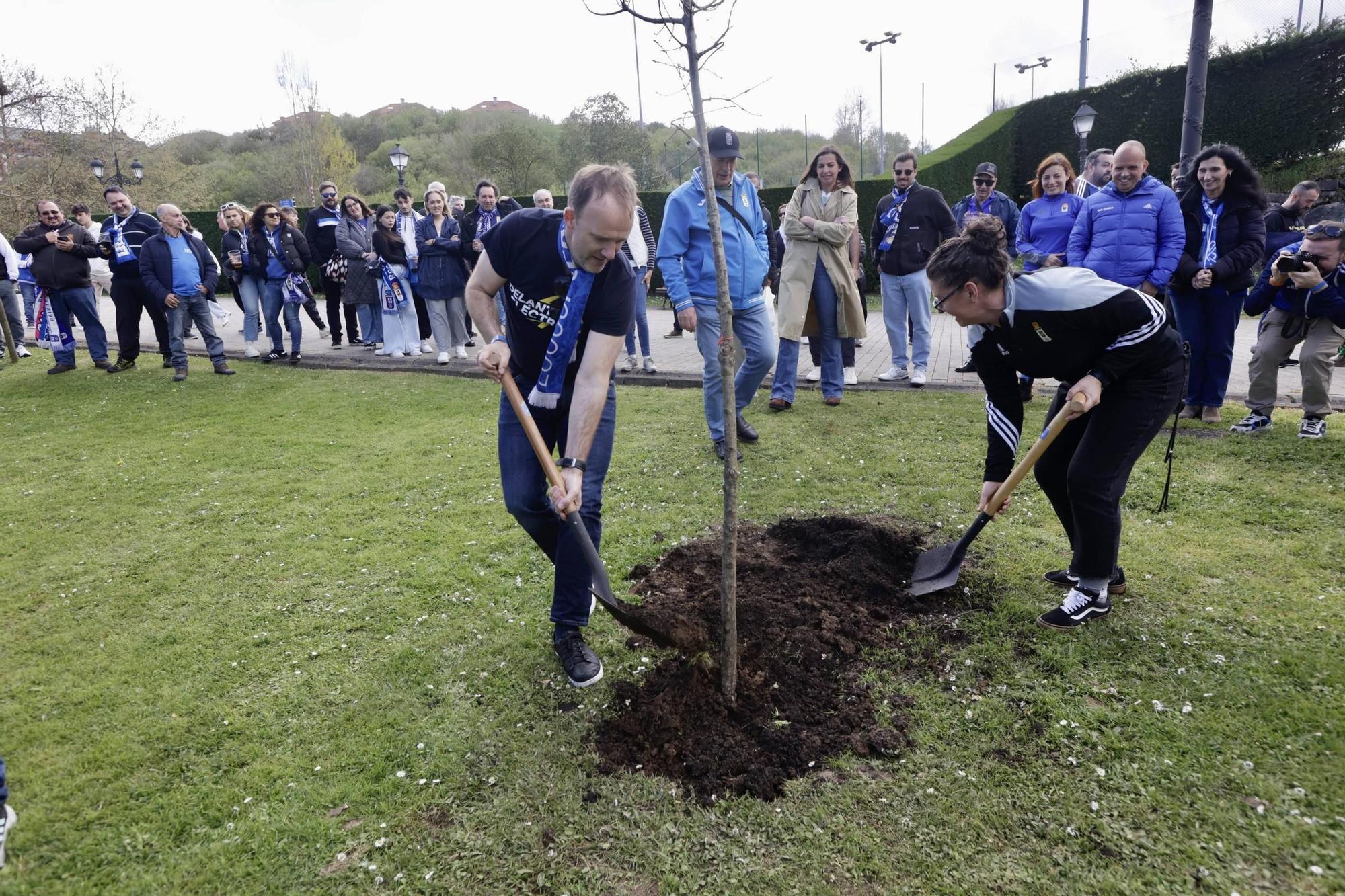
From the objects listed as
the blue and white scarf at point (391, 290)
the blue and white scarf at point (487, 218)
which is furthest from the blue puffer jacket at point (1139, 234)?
the blue and white scarf at point (391, 290)

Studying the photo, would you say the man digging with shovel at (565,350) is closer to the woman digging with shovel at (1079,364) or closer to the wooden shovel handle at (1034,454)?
the woman digging with shovel at (1079,364)

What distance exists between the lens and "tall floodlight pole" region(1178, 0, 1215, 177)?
584 cm

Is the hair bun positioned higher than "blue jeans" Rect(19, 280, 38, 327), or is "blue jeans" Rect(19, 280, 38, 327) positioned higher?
"blue jeans" Rect(19, 280, 38, 327)

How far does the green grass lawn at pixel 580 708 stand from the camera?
2264 millimetres

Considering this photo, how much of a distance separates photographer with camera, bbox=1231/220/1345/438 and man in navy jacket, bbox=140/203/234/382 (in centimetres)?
1102

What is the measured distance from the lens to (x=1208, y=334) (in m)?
6.05

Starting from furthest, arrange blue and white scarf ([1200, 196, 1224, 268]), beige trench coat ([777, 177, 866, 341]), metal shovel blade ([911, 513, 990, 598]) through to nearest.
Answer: beige trench coat ([777, 177, 866, 341])
blue and white scarf ([1200, 196, 1224, 268])
metal shovel blade ([911, 513, 990, 598])

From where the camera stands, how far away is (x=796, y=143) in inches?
1689

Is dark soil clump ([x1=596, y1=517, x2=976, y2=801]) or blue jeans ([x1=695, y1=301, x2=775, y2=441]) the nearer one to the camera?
dark soil clump ([x1=596, y1=517, x2=976, y2=801])

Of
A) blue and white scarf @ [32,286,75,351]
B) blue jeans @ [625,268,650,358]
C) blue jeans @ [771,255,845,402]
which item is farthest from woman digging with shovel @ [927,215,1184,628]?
blue and white scarf @ [32,286,75,351]

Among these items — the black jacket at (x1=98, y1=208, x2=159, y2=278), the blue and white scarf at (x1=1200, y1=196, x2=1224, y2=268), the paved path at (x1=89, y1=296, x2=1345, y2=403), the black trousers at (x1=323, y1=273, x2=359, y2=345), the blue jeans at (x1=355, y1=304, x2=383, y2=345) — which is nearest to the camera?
the blue and white scarf at (x1=1200, y1=196, x2=1224, y2=268)

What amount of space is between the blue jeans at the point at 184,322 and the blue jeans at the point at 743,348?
23.5 ft

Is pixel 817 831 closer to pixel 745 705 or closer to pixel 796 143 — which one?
pixel 745 705

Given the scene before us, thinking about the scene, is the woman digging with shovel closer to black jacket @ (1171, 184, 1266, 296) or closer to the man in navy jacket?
black jacket @ (1171, 184, 1266, 296)
